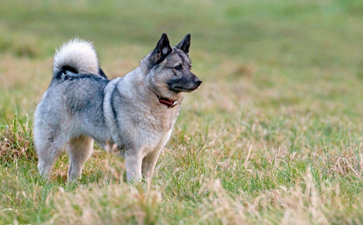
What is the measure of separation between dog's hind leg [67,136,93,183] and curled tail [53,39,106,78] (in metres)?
0.63

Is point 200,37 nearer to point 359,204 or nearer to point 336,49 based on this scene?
point 336,49

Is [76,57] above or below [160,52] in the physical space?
below

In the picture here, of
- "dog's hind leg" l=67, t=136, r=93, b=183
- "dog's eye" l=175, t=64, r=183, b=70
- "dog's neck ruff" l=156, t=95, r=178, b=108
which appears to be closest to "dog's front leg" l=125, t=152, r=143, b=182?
"dog's neck ruff" l=156, t=95, r=178, b=108

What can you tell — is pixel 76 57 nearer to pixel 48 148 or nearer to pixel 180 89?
pixel 48 148

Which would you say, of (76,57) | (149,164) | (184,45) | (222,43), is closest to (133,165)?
(149,164)

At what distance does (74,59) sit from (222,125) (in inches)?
91.5

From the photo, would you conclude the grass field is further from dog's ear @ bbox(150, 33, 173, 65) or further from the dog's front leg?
dog's ear @ bbox(150, 33, 173, 65)

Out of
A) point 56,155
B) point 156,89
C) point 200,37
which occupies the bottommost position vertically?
point 200,37

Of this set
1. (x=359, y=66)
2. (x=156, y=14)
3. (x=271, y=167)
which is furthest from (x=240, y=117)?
(x=156, y=14)

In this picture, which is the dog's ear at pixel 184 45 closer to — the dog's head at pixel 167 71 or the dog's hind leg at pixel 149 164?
the dog's head at pixel 167 71

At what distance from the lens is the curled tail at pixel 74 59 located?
443 cm

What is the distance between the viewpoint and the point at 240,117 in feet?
22.3

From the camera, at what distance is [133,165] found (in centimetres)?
387

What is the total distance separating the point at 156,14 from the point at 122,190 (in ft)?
70.1
